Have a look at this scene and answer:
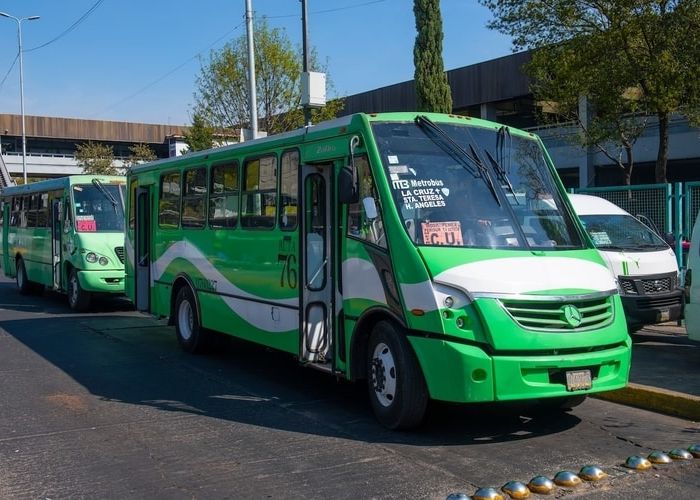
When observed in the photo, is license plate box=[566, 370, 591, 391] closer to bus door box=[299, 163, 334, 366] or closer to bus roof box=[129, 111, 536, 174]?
bus door box=[299, 163, 334, 366]

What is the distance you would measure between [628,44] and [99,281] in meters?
11.4

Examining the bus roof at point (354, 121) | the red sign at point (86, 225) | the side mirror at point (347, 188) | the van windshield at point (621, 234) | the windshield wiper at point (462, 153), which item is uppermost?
the bus roof at point (354, 121)

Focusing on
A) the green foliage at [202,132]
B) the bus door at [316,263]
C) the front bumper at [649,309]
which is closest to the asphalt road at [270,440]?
the bus door at [316,263]

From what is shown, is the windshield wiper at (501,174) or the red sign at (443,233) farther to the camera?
the windshield wiper at (501,174)

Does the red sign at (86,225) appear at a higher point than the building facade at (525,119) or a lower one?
lower

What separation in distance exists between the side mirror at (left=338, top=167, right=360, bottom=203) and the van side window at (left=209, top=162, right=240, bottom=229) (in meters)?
2.81

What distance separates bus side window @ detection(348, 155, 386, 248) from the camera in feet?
21.6

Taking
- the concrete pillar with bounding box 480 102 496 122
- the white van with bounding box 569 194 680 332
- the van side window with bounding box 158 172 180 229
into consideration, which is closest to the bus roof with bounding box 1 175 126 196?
the van side window with bounding box 158 172 180 229

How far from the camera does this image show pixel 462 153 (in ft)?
22.6

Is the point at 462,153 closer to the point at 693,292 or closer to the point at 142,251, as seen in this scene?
the point at 693,292

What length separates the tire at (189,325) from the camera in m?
10.2

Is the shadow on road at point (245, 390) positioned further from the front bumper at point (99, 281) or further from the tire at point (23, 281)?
the tire at point (23, 281)

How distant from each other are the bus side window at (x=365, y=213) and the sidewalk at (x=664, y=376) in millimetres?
3018

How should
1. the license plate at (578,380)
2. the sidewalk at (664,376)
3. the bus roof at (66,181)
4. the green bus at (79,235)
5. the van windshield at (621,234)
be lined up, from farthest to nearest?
the bus roof at (66,181)
the green bus at (79,235)
the van windshield at (621,234)
the sidewalk at (664,376)
the license plate at (578,380)
